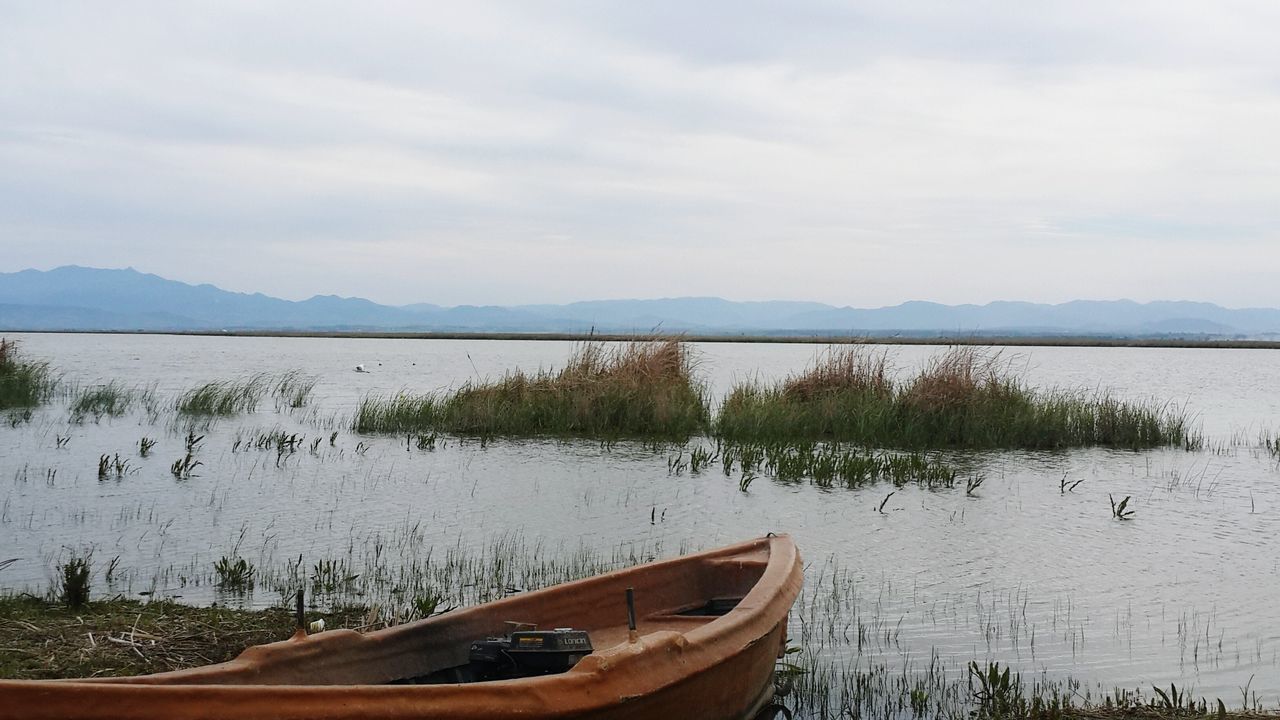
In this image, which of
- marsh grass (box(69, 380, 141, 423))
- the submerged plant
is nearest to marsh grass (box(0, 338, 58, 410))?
marsh grass (box(69, 380, 141, 423))

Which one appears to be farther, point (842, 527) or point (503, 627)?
point (842, 527)

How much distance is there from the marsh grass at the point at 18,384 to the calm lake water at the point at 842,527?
4565 mm

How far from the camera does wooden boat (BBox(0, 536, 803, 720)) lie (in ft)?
12.7

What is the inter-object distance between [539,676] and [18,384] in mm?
26409

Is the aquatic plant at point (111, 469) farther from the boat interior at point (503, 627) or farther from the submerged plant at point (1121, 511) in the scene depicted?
the submerged plant at point (1121, 511)

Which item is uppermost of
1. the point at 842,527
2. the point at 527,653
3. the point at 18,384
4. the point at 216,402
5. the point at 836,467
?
the point at 18,384

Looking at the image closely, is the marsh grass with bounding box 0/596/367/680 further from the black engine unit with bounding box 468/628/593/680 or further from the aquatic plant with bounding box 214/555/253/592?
the black engine unit with bounding box 468/628/593/680

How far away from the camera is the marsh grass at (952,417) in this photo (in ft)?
69.3

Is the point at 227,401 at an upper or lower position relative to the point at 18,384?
lower

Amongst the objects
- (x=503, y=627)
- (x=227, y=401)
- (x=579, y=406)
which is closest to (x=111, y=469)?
(x=579, y=406)

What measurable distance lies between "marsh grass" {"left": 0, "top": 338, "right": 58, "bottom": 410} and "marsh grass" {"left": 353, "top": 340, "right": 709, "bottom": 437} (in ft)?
29.9

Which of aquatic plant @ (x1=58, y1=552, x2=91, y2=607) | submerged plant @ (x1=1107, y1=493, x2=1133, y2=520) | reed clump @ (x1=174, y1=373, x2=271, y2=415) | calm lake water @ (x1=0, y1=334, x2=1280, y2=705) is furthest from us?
reed clump @ (x1=174, y1=373, x2=271, y2=415)

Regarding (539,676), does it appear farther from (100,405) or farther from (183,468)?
(100,405)

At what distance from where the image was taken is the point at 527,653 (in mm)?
5688
